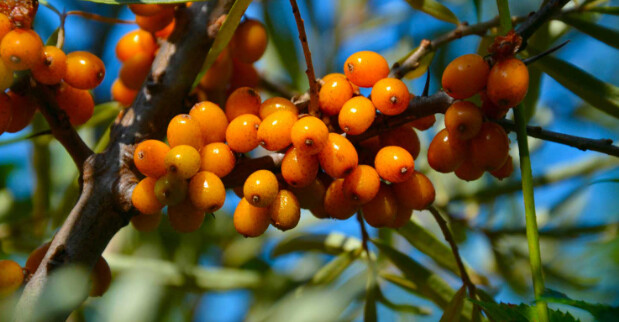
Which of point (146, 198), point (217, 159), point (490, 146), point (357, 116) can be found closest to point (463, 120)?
point (490, 146)

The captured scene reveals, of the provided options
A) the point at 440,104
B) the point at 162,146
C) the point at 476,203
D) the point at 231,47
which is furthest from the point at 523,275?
the point at 162,146

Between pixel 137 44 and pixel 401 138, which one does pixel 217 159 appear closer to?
pixel 401 138

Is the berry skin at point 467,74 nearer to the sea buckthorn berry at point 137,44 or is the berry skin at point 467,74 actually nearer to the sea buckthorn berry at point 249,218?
the sea buckthorn berry at point 249,218

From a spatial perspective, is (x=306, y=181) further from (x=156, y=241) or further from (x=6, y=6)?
(x=156, y=241)

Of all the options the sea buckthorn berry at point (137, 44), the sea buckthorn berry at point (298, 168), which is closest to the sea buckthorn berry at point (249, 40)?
the sea buckthorn berry at point (137, 44)

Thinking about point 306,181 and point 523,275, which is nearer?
point 306,181
